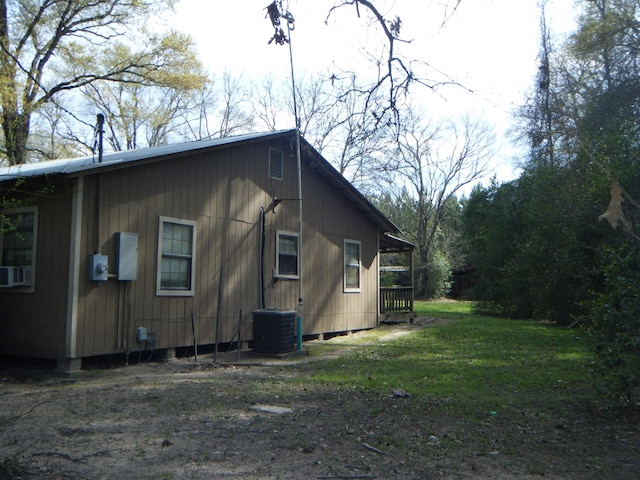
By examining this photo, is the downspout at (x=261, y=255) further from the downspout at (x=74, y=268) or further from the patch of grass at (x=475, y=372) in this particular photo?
the downspout at (x=74, y=268)

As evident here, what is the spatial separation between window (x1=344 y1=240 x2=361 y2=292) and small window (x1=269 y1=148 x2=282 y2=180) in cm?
332

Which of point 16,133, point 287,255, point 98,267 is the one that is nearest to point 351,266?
point 287,255

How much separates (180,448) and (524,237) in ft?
62.7

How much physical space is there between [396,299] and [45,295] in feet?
39.0

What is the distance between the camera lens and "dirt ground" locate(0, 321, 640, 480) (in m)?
4.48

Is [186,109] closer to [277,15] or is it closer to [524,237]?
[524,237]

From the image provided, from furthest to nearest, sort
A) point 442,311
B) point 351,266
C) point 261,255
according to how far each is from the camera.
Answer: point 442,311
point 351,266
point 261,255

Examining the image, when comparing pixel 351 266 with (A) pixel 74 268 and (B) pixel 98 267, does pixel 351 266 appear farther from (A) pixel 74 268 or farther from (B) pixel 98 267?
(A) pixel 74 268

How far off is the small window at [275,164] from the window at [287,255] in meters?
1.30

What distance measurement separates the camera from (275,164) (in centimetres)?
1309

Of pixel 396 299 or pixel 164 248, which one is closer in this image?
pixel 164 248

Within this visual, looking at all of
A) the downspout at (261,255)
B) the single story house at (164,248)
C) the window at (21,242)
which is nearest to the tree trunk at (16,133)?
the single story house at (164,248)

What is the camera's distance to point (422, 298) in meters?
35.8

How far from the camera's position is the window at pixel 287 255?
43.0 ft
